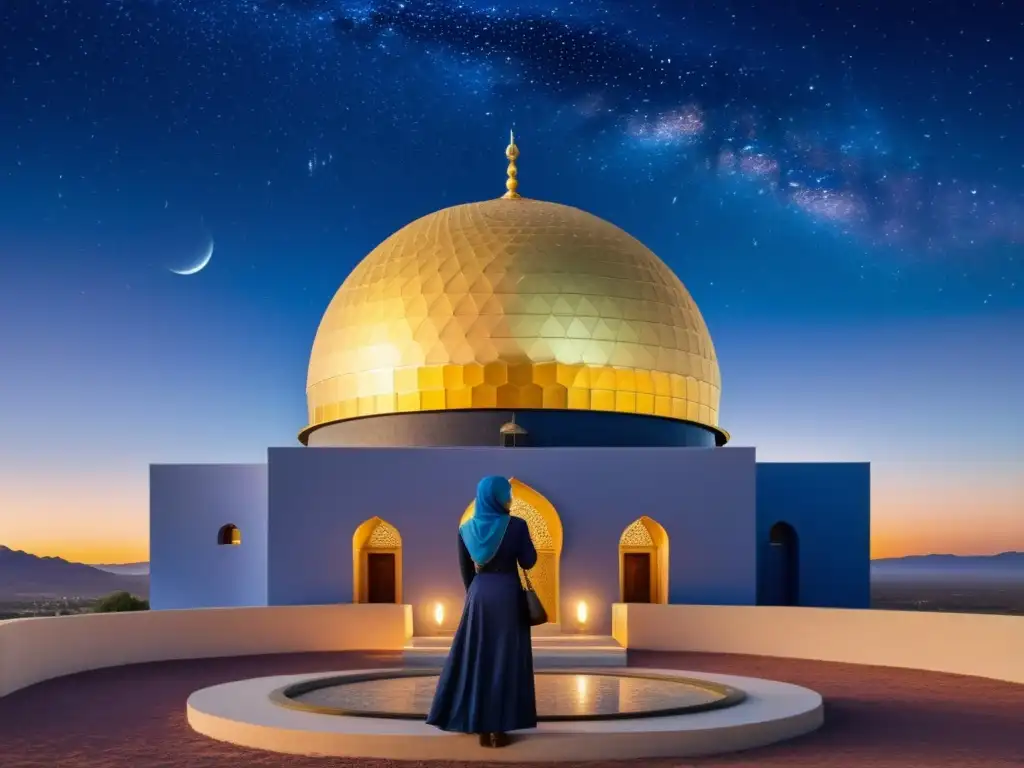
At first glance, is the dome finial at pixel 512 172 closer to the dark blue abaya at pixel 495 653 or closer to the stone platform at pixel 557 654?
the stone platform at pixel 557 654

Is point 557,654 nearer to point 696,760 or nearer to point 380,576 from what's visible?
point 380,576

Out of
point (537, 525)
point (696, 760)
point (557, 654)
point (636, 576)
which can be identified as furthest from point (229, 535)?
point (696, 760)

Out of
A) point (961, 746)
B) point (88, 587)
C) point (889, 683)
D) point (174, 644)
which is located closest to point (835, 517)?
point (889, 683)

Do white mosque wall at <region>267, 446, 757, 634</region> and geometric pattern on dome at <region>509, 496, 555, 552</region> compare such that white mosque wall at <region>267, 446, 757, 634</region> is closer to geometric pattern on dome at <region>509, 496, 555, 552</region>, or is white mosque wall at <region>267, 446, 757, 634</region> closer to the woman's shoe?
geometric pattern on dome at <region>509, 496, 555, 552</region>

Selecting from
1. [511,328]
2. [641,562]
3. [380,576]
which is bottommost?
[380,576]

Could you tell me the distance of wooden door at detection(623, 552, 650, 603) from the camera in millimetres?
21375

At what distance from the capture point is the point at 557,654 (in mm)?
16859

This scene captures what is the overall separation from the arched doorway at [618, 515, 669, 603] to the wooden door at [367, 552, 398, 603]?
3809mm

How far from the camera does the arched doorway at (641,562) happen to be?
21172 millimetres

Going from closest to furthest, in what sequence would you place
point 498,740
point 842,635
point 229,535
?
point 498,740, point 842,635, point 229,535

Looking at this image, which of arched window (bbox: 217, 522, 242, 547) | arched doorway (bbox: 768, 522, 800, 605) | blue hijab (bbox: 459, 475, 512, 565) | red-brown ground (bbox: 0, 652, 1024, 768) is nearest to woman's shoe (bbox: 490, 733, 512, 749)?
red-brown ground (bbox: 0, 652, 1024, 768)

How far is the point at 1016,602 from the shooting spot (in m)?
83.5

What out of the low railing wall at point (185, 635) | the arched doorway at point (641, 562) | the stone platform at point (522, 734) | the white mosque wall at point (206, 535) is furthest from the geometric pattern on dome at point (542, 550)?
the stone platform at point (522, 734)

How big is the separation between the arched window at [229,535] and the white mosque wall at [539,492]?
319 centimetres
